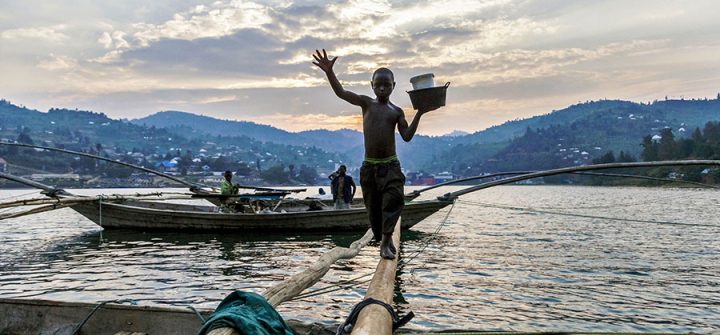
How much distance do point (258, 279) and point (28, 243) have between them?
12.2 meters

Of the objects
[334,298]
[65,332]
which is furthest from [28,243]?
[65,332]

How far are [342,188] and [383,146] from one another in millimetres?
13140

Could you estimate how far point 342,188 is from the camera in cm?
1844

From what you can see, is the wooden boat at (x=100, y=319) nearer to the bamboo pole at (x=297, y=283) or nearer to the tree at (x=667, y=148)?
the bamboo pole at (x=297, y=283)

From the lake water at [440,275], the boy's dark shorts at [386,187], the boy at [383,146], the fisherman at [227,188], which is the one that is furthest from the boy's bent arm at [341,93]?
the fisherman at [227,188]

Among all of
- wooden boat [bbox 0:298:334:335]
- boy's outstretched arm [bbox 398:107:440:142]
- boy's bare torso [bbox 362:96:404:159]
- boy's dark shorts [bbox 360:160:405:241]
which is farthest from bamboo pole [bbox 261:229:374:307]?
boy's outstretched arm [bbox 398:107:440:142]

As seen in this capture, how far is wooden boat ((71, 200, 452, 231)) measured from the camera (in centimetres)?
1714

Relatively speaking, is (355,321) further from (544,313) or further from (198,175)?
(198,175)

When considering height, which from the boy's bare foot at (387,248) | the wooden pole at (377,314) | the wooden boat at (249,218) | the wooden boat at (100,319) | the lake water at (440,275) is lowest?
the lake water at (440,275)

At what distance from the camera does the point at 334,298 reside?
880 cm

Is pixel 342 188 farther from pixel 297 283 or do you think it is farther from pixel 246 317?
pixel 246 317

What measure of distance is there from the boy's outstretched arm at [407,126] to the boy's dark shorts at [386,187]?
0.35 meters

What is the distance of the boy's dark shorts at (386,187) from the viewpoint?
17.4 ft

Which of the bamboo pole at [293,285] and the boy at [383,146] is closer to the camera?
the bamboo pole at [293,285]
